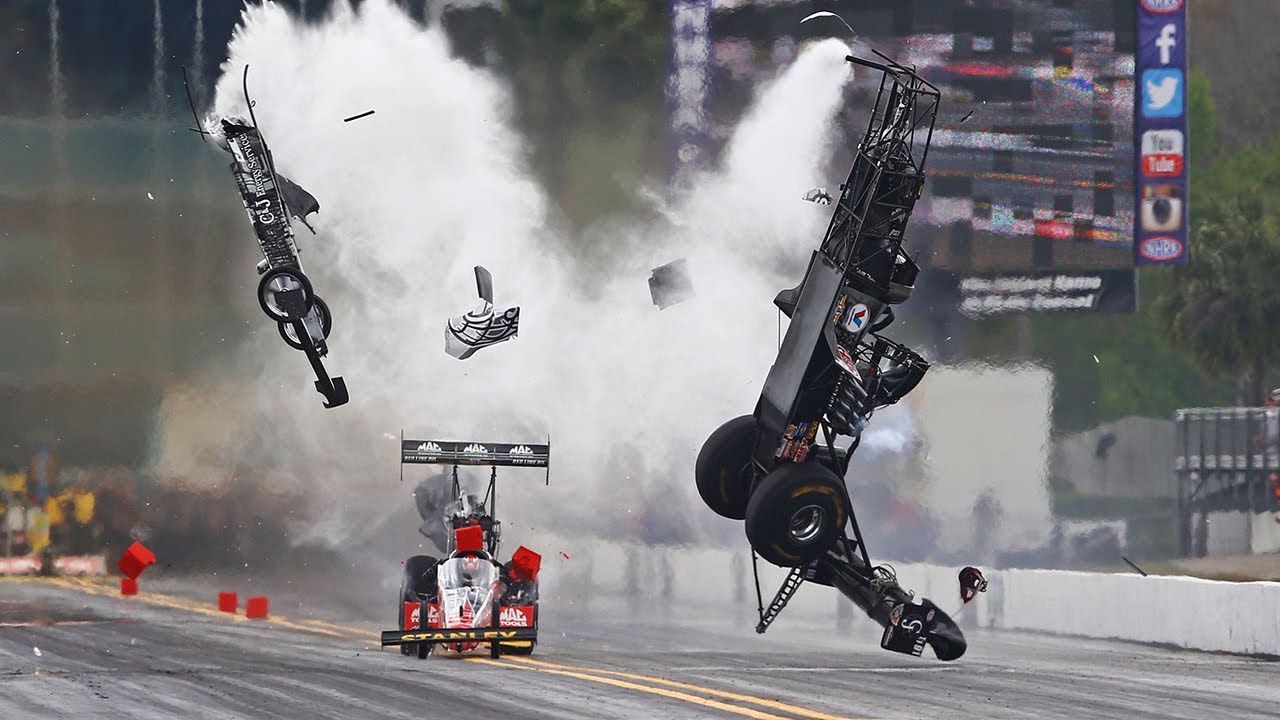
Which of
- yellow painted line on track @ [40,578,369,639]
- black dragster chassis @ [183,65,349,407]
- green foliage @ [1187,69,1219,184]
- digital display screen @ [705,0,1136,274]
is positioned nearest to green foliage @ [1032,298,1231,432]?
digital display screen @ [705,0,1136,274]

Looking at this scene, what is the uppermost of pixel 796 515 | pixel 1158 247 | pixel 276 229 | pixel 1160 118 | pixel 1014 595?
pixel 1160 118

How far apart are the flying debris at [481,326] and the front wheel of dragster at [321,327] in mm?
2477

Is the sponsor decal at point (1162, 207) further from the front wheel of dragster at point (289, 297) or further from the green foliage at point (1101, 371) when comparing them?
the front wheel of dragster at point (289, 297)

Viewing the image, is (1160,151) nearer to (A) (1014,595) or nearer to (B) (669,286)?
(B) (669,286)

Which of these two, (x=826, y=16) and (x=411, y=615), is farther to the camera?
(x=826, y=16)

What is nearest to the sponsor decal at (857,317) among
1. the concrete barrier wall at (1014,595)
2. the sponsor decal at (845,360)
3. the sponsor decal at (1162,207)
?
the sponsor decal at (845,360)

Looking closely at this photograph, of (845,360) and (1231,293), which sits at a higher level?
(1231,293)

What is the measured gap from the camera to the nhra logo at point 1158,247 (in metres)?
42.3

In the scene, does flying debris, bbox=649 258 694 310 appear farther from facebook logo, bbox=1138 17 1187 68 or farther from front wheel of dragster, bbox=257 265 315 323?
facebook logo, bbox=1138 17 1187 68

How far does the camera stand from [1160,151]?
42.1m

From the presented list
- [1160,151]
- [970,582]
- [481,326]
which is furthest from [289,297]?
[1160,151]

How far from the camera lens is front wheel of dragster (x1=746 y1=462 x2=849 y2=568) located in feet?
82.8

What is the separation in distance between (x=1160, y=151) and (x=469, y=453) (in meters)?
21.9

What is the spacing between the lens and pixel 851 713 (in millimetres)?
18875
